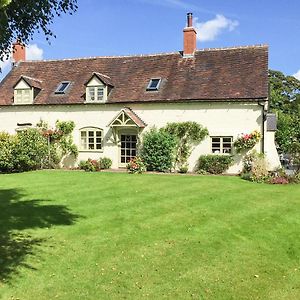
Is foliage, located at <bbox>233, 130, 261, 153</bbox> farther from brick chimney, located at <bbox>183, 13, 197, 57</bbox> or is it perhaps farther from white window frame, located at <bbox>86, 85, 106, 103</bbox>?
white window frame, located at <bbox>86, 85, 106, 103</bbox>

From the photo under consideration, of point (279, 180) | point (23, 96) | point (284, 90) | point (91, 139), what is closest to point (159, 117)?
point (91, 139)

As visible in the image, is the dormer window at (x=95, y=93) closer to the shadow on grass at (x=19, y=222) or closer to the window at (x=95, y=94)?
the window at (x=95, y=94)

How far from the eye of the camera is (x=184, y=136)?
24.9 m

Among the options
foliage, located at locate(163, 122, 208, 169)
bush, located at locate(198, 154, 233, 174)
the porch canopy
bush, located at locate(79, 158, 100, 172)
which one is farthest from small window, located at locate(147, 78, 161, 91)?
bush, located at locate(79, 158, 100, 172)

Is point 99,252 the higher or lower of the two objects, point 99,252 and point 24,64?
the lower

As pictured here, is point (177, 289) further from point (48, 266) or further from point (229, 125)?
point (229, 125)

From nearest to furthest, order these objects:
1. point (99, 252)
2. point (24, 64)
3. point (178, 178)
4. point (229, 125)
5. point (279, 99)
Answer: point (99, 252) < point (178, 178) < point (229, 125) < point (24, 64) < point (279, 99)

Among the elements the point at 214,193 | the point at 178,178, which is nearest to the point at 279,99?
the point at 178,178

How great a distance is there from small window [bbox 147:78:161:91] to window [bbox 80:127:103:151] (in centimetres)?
441

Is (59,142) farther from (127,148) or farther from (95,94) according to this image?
(127,148)

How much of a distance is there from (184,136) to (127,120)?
3735 millimetres

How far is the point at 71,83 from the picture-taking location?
93.2 ft

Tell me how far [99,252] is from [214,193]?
801 centimetres

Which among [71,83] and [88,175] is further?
[71,83]
